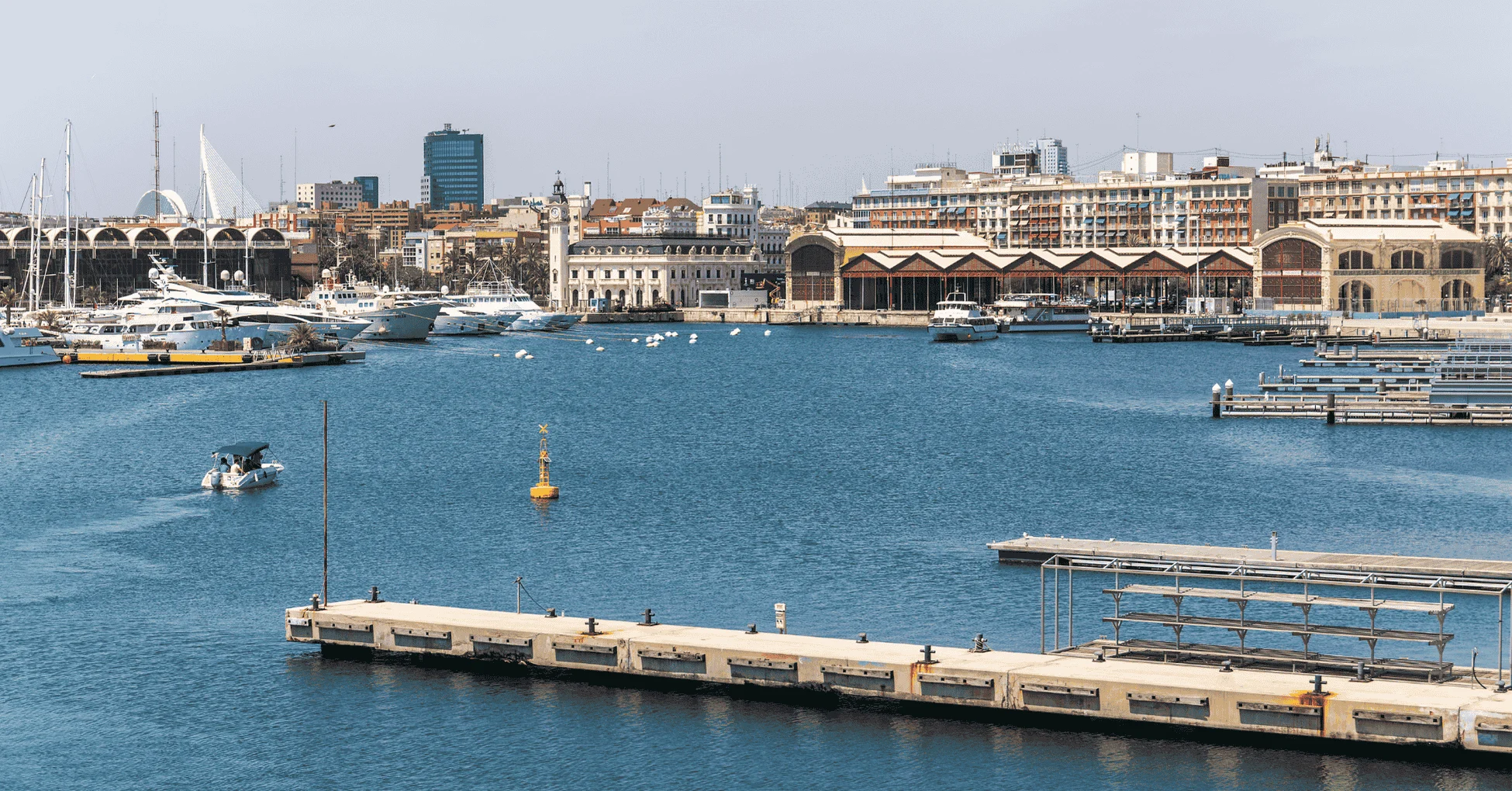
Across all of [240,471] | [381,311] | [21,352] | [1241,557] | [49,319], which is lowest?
[1241,557]

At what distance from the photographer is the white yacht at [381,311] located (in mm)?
143875

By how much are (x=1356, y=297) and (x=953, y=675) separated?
135488 millimetres

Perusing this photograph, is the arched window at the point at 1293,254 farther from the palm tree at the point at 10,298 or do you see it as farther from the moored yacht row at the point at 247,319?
the palm tree at the point at 10,298

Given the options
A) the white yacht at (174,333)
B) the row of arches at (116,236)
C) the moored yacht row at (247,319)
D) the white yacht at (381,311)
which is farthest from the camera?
the row of arches at (116,236)

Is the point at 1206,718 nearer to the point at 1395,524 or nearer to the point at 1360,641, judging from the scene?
the point at 1360,641

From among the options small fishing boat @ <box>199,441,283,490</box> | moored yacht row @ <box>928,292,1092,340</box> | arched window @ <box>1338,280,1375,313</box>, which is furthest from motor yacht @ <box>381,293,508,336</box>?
small fishing boat @ <box>199,441,283,490</box>

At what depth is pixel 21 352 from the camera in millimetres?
112312

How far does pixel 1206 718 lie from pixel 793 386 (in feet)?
240

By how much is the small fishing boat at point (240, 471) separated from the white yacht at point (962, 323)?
9656 cm

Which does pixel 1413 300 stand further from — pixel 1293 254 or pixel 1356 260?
pixel 1293 254

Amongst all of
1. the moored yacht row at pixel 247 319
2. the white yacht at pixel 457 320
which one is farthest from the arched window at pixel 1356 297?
the moored yacht row at pixel 247 319

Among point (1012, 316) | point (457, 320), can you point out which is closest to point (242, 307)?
point (457, 320)

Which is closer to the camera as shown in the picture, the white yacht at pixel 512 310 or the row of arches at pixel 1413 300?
the row of arches at pixel 1413 300

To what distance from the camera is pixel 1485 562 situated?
126 feet
